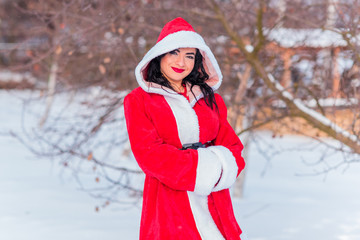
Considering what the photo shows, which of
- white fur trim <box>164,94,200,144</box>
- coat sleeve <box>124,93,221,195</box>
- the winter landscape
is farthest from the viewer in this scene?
the winter landscape

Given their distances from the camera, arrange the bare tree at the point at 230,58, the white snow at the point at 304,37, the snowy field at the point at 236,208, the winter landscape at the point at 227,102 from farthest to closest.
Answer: the snowy field at the point at 236,208
the white snow at the point at 304,37
the winter landscape at the point at 227,102
the bare tree at the point at 230,58

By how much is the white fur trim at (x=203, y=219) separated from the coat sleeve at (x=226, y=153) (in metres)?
0.10

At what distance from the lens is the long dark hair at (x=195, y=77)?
2.34m

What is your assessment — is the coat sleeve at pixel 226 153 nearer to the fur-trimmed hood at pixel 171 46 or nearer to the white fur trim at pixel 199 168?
the white fur trim at pixel 199 168

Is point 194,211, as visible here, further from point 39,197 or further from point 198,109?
point 39,197

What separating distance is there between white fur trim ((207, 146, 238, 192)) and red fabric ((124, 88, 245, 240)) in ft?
0.23

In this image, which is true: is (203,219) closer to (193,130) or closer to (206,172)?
(206,172)

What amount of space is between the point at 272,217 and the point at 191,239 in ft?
13.8

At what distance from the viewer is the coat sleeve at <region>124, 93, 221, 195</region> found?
82.7 inches

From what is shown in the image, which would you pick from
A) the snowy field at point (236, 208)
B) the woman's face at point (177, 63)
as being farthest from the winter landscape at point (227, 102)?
the woman's face at point (177, 63)

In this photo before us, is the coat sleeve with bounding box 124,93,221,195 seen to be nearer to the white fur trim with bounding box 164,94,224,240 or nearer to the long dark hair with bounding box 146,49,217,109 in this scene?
the white fur trim with bounding box 164,94,224,240

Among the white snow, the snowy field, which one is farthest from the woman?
the white snow

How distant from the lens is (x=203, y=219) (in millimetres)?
2189

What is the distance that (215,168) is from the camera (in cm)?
213
